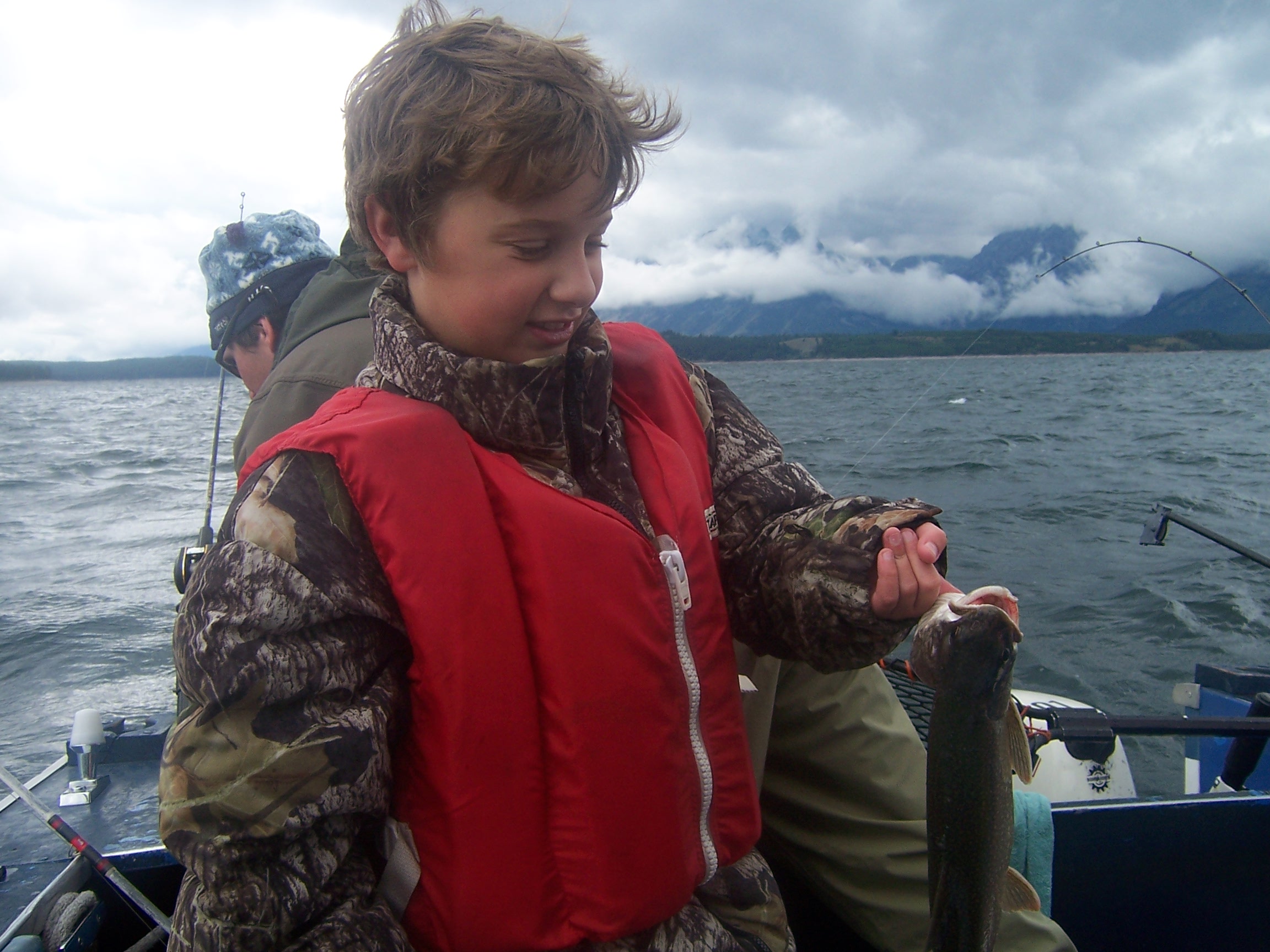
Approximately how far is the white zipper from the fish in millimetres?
479

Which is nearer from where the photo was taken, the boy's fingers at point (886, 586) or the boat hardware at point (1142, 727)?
the boy's fingers at point (886, 586)

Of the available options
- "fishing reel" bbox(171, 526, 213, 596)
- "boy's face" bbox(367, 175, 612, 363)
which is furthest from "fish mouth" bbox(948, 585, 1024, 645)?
"fishing reel" bbox(171, 526, 213, 596)

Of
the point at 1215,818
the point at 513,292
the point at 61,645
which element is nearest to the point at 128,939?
the point at 513,292

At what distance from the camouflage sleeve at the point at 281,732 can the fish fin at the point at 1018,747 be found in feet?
4.61

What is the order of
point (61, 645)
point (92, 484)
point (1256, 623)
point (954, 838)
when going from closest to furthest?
point (954, 838) < point (61, 645) < point (1256, 623) < point (92, 484)

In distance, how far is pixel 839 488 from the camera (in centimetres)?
1581

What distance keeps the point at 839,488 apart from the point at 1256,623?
696 cm

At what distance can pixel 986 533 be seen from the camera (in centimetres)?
1364

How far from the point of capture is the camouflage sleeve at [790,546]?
1826mm

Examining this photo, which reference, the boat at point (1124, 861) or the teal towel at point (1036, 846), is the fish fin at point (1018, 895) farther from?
the boat at point (1124, 861)

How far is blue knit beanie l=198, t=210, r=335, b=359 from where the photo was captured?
3.86 metres

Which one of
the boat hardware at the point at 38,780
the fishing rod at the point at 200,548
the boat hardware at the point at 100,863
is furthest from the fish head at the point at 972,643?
the boat hardware at the point at 38,780

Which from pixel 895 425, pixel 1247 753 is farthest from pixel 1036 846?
pixel 895 425

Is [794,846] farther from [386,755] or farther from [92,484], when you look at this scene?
[92,484]
